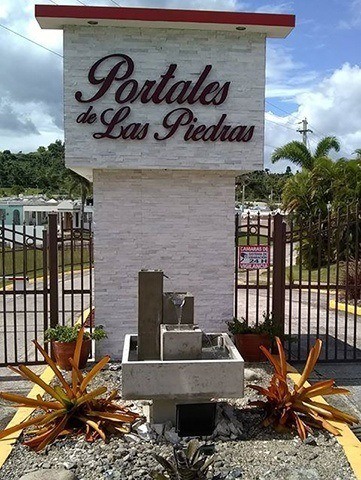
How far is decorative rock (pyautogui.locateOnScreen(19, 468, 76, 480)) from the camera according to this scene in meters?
4.62

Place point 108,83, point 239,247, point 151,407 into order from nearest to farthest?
point 151,407
point 108,83
point 239,247

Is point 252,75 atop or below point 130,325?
atop

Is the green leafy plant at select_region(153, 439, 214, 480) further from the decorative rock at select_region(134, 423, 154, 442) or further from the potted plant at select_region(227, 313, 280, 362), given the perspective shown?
the potted plant at select_region(227, 313, 280, 362)

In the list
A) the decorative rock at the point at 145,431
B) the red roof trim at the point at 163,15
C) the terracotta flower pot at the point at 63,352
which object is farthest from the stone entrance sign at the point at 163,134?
the decorative rock at the point at 145,431

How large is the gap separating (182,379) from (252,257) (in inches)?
136

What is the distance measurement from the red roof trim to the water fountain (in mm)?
3974

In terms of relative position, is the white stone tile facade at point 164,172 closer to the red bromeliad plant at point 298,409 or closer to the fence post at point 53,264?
the fence post at point 53,264

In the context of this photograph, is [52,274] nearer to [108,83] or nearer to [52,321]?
[52,321]

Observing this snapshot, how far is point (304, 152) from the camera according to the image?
2538cm

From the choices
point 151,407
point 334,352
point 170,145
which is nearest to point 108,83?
Result: point 170,145

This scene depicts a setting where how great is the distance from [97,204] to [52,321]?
1958 mm

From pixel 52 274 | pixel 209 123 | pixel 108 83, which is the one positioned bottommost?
pixel 52 274

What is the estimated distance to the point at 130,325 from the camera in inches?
341

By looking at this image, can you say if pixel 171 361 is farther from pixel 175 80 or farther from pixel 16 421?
pixel 175 80
